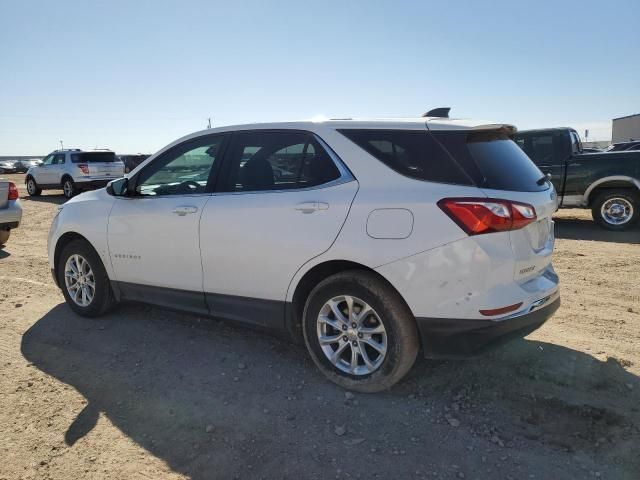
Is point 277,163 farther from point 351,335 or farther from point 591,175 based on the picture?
point 591,175

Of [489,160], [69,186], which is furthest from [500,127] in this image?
[69,186]

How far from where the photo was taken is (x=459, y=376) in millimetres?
3445

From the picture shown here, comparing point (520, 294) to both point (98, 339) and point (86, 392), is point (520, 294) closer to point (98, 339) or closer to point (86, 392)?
point (86, 392)

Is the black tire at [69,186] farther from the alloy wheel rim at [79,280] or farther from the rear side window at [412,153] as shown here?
the rear side window at [412,153]

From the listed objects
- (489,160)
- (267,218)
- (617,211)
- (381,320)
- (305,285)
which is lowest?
(617,211)

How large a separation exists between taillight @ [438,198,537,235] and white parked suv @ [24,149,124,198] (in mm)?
16798

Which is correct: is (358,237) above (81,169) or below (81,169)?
below

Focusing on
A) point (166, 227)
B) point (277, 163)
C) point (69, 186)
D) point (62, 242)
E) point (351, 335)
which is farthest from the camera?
point (69, 186)

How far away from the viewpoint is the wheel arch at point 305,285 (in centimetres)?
323

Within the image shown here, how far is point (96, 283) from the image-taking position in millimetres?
4648

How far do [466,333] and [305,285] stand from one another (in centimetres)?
113

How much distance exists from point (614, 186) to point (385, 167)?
7836mm

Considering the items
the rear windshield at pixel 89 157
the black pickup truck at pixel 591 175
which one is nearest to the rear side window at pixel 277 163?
the black pickup truck at pixel 591 175

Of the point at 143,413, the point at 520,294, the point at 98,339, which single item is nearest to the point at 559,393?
the point at 520,294
